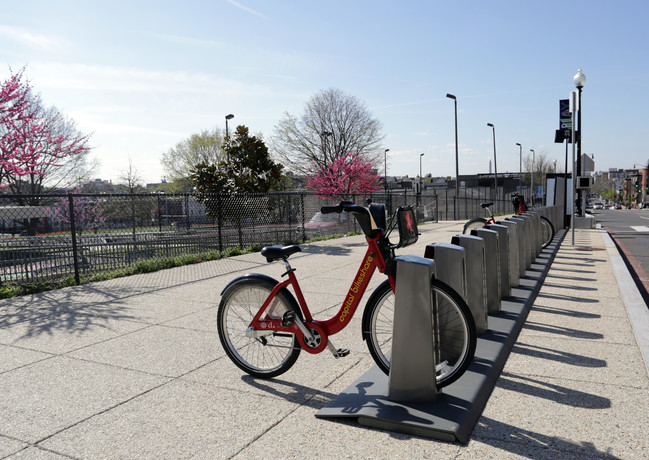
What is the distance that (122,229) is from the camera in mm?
10109

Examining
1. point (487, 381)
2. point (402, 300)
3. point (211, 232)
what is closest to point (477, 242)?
point (487, 381)

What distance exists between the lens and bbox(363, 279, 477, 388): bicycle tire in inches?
120

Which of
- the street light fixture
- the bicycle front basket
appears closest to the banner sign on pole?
the bicycle front basket

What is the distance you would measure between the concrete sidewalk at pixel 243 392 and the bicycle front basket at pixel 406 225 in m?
1.17

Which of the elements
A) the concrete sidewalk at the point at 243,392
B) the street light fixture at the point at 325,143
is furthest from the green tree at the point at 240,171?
the street light fixture at the point at 325,143

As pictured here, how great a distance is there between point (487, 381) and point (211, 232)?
9.31 m

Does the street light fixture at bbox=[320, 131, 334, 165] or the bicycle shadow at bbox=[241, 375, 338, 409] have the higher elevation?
the street light fixture at bbox=[320, 131, 334, 165]

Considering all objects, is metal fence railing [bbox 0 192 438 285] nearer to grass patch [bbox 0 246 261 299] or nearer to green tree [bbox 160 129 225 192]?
grass patch [bbox 0 246 261 299]

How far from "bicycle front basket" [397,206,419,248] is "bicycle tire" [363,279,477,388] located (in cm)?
30

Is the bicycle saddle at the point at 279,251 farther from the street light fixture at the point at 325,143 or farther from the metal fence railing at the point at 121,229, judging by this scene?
the street light fixture at the point at 325,143

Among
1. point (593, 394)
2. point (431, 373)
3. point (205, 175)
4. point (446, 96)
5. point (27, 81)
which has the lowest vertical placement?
point (593, 394)

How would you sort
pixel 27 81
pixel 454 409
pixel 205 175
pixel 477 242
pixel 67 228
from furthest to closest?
pixel 205 175
pixel 27 81
pixel 67 228
pixel 477 242
pixel 454 409

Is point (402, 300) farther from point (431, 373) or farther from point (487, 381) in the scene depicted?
point (487, 381)

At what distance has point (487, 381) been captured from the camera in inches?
134
